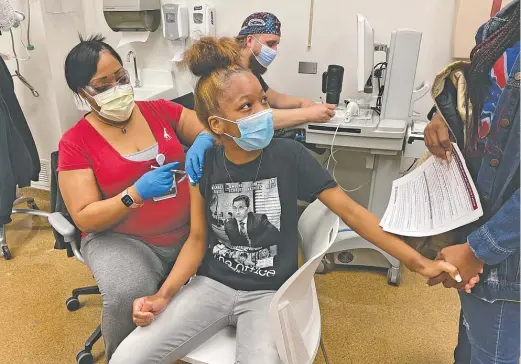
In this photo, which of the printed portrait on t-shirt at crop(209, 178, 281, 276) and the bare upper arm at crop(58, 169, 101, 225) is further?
the bare upper arm at crop(58, 169, 101, 225)

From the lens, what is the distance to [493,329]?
93 cm

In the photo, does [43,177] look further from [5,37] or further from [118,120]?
[118,120]

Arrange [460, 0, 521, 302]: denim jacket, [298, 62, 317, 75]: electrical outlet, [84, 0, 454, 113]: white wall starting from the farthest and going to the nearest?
[298, 62, 317, 75]: electrical outlet < [84, 0, 454, 113]: white wall < [460, 0, 521, 302]: denim jacket

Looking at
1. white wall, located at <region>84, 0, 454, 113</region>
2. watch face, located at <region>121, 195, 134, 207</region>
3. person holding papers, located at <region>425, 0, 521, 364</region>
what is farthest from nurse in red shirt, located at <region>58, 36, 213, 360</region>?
white wall, located at <region>84, 0, 454, 113</region>

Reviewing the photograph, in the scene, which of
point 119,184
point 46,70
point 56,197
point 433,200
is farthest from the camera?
point 46,70

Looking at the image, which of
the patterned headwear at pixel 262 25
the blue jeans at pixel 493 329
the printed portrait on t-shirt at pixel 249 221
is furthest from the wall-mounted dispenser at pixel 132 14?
the blue jeans at pixel 493 329

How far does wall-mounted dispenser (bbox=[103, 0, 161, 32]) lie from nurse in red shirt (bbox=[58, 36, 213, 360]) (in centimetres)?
125

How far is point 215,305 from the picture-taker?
47.8 inches

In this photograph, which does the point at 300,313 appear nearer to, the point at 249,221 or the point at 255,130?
the point at 249,221

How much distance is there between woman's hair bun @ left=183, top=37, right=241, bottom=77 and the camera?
47.3 inches

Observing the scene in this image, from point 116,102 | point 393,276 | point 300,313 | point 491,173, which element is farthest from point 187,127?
point 393,276

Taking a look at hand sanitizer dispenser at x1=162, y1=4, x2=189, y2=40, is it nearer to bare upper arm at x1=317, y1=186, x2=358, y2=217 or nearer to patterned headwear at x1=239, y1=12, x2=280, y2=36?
patterned headwear at x1=239, y1=12, x2=280, y2=36

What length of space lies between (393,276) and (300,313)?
122 cm

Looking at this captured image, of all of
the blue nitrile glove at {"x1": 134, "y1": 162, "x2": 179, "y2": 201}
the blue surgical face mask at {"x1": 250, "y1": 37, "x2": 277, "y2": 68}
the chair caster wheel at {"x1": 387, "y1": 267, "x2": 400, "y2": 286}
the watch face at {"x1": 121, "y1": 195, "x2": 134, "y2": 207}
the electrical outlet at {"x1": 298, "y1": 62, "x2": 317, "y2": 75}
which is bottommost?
the chair caster wheel at {"x1": 387, "y1": 267, "x2": 400, "y2": 286}
